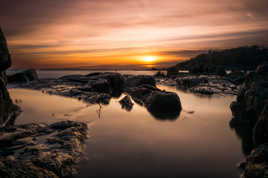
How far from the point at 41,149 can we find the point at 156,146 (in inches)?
135

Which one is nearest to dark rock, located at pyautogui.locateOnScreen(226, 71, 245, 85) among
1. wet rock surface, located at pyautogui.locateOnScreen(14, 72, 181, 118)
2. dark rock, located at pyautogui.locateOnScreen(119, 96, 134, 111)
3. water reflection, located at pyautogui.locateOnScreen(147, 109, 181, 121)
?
wet rock surface, located at pyautogui.locateOnScreen(14, 72, 181, 118)

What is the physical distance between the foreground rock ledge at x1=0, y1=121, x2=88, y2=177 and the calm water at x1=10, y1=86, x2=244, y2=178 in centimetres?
41

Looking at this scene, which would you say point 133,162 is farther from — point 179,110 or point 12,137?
point 179,110

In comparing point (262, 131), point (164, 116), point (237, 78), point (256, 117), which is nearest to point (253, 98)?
point (256, 117)

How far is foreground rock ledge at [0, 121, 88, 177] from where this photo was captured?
3785mm

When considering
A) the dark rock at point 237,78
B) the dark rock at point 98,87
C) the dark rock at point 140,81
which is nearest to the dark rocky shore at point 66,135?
the dark rock at point 98,87

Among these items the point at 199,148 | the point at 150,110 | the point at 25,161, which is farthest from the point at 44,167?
the point at 150,110

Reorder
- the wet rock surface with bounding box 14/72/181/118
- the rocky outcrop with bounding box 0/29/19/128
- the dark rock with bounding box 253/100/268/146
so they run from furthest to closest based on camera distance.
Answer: the wet rock surface with bounding box 14/72/181/118
the rocky outcrop with bounding box 0/29/19/128
the dark rock with bounding box 253/100/268/146

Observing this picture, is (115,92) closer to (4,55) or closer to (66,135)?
(4,55)

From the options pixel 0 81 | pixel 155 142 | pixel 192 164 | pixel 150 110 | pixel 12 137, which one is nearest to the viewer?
pixel 192 164

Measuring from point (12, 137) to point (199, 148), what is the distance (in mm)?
5836

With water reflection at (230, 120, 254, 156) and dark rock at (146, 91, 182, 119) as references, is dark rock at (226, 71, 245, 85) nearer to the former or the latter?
dark rock at (146, 91, 182, 119)

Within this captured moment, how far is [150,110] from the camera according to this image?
36.4 ft

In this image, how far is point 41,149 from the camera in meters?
4.98
